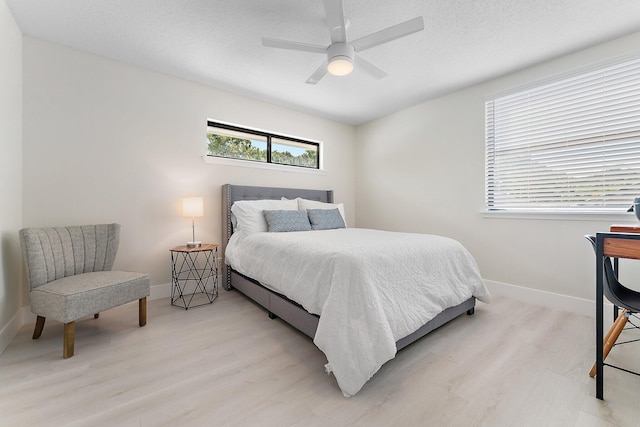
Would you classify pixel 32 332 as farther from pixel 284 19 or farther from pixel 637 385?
pixel 637 385

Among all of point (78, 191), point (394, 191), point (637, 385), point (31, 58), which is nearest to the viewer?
point (637, 385)

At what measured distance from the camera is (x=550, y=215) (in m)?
2.67

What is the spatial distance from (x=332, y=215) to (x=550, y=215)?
2.34 m

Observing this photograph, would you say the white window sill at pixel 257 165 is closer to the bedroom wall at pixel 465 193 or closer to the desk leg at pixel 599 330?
the bedroom wall at pixel 465 193

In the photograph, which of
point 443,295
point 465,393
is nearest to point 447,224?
point 443,295

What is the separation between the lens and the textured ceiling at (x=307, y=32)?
198 centimetres

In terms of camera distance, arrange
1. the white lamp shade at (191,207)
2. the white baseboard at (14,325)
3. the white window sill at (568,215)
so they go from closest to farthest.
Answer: the white baseboard at (14,325)
the white window sill at (568,215)
the white lamp shade at (191,207)

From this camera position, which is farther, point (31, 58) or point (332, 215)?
point (332, 215)

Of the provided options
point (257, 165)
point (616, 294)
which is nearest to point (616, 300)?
point (616, 294)

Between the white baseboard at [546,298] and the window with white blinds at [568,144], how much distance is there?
34.6 inches

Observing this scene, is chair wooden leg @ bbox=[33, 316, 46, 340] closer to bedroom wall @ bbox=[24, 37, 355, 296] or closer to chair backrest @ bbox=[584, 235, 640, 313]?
bedroom wall @ bbox=[24, 37, 355, 296]

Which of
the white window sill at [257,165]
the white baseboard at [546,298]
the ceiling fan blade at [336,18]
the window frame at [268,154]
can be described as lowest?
the white baseboard at [546,298]

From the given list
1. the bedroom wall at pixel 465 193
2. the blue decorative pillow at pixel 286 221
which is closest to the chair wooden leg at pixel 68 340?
the blue decorative pillow at pixel 286 221

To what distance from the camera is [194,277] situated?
3.18 metres
